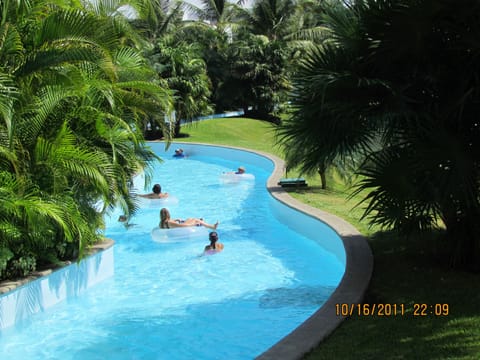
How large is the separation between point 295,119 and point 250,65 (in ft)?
95.6

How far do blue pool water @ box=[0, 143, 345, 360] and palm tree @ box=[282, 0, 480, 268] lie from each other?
2.37 meters

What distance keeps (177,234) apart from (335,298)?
5789 millimetres

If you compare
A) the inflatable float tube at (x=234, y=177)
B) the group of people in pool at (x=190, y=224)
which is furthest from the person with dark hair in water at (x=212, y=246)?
the inflatable float tube at (x=234, y=177)

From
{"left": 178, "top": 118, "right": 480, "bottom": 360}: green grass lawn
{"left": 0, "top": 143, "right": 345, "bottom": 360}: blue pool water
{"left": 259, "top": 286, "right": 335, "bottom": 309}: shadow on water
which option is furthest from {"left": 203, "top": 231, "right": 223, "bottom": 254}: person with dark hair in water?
{"left": 178, "top": 118, "right": 480, "bottom": 360}: green grass lawn

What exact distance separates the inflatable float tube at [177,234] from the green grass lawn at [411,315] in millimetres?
3886

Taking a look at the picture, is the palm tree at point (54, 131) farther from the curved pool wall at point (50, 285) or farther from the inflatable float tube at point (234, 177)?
the inflatable float tube at point (234, 177)

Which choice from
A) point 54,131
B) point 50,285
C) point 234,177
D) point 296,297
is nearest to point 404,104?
point 296,297

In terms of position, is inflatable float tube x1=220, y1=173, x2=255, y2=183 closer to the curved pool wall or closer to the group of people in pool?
the group of people in pool

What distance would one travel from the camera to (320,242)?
10.1m

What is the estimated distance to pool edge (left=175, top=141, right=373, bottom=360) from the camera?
178 inches

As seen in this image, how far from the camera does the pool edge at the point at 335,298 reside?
452 centimetres

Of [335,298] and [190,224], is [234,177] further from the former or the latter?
[335,298]

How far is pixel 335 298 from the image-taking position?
5.71 m

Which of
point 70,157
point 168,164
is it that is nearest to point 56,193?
point 70,157
